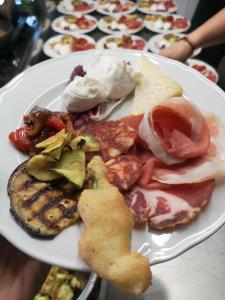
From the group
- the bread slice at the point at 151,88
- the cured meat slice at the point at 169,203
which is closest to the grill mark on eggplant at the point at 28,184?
the cured meat slice at the point at 169,203

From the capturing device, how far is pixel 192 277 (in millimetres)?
1158

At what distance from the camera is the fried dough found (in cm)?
66

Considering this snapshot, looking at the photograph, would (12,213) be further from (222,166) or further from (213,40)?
(213,40)

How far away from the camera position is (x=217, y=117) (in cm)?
97

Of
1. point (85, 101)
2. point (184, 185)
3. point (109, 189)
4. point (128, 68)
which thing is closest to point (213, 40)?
point (128, 68)

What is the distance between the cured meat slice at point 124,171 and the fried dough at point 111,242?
53mm

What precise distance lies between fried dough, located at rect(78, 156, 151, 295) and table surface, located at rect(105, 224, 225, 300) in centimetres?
46

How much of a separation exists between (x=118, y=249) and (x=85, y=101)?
1.62 feet

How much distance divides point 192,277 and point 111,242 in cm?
59

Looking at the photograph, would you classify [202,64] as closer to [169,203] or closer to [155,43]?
[155,43]

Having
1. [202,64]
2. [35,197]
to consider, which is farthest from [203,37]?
[35,197]

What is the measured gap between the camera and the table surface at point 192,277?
1107 millimetres

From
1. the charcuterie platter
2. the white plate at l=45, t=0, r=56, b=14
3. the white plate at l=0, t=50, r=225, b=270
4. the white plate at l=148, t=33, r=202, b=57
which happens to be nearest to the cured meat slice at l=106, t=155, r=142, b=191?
the charcuterie platter

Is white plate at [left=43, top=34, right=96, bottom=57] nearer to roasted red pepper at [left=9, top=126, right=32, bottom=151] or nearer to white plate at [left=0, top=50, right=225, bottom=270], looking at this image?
white plate at [left=0, top=50, right=225, bottom=270]
